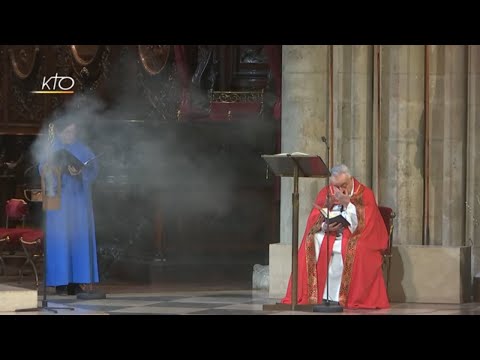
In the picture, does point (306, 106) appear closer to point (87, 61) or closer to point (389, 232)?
point (389, 232)

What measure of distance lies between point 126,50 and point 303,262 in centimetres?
714

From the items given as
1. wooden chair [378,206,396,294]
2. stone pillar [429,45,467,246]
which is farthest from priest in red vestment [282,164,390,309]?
stone pillar [429,45,467,246]

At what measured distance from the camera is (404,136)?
11.1 meters

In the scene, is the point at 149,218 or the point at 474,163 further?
the point at 149,218

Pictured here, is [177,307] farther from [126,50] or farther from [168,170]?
[126,50]

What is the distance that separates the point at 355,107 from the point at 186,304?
2.28 meters

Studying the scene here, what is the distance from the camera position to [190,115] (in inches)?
590

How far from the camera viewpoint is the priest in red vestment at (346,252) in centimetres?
1007

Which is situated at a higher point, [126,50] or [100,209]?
[126,50]

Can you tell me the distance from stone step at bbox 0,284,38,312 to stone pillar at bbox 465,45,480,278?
376cm

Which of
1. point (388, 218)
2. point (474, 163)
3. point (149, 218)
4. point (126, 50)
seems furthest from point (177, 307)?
point (126, 50)

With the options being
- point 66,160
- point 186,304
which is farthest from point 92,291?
point 66,160

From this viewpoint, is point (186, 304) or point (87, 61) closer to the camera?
point (186, 304)
